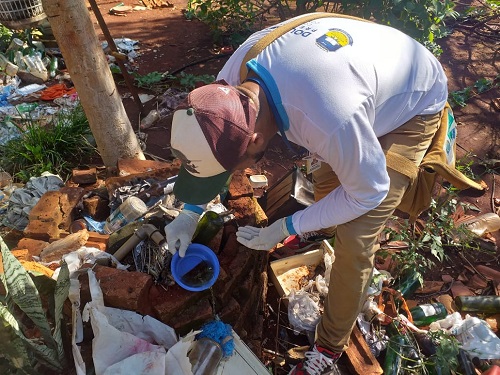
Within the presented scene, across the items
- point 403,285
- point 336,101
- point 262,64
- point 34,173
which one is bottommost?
point 403,285

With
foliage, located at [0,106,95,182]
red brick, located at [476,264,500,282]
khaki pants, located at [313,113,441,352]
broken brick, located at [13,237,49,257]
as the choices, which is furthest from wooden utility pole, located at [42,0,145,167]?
red brick, located at [476,264,500,282]

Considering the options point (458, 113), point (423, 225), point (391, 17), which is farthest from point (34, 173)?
point (458, 113)

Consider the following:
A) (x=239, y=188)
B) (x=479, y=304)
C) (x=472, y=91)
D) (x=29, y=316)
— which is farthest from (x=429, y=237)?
(x=472, y=91)

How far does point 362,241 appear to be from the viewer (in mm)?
2027

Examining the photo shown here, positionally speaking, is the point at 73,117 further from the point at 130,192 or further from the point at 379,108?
the point at 379,108

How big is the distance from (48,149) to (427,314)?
3.11 m

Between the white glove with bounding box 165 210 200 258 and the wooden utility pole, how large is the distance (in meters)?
1.24

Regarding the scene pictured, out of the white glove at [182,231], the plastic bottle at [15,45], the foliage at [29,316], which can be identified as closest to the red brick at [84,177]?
the white glove at [182,231]

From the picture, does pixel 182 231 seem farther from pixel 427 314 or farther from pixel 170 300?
pixel 427 314

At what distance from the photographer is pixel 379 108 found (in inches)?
72.4

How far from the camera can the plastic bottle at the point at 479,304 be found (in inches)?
108

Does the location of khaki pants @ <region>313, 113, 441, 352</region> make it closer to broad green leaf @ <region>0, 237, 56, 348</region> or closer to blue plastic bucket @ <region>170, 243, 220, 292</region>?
blue plastic bucket @ <region>170, 243, 220, 292</region>

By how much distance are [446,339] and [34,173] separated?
317 cm

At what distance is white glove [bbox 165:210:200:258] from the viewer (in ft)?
6.79
